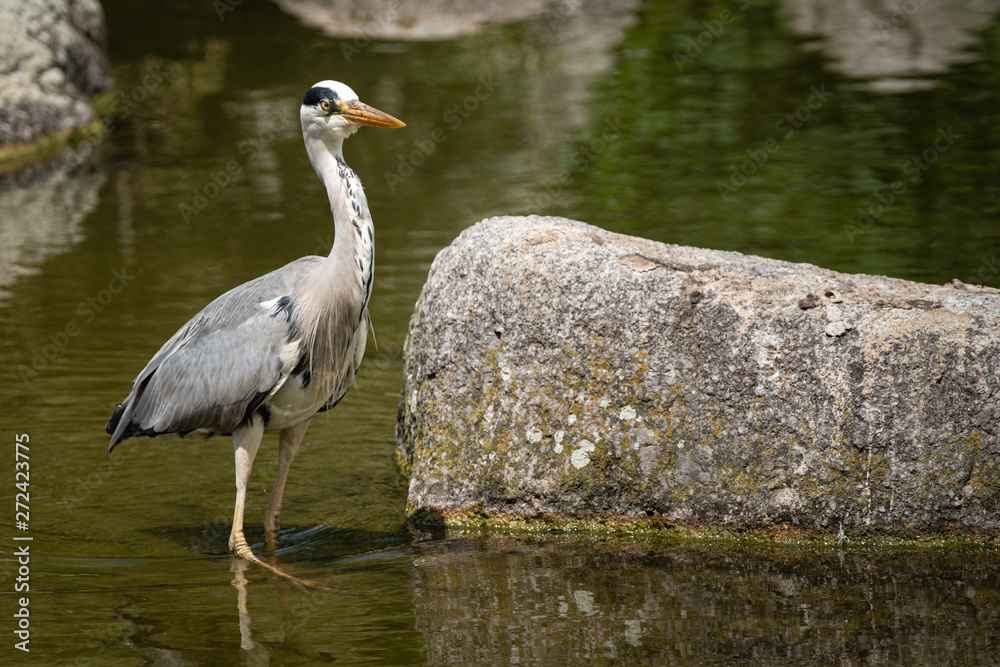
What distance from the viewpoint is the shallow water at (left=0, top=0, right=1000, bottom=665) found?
16.4ft

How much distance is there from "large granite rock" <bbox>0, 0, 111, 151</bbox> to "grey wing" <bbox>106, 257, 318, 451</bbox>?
9541mm

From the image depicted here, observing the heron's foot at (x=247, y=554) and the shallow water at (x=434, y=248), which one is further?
the heron's foot at (x=247, y=554)

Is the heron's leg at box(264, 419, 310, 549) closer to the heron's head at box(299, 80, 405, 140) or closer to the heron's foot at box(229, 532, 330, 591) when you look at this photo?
the heron's foot at box(229, 532, 330, 591)

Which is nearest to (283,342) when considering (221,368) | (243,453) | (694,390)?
(221,368)

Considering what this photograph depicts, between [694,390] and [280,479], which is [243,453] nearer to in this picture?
[280,479]

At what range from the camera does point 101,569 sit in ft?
18.9

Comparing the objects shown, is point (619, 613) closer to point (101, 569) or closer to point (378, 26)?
point (101, 569)

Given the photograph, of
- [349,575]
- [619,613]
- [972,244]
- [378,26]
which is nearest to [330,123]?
[349,575]

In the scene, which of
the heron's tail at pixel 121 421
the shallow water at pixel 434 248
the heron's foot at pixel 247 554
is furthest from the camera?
the heron's tail at pixel 121 421

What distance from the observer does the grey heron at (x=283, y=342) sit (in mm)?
5895

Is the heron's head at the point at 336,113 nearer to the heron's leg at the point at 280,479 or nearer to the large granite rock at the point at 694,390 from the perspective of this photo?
the large granite rock at the point at 694,390

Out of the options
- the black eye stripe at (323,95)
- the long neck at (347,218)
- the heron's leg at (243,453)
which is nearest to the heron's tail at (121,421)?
the heron's leg at (243,453)

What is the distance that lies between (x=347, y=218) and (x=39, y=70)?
10.8m

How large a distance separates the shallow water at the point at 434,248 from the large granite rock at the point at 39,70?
1.75ft
